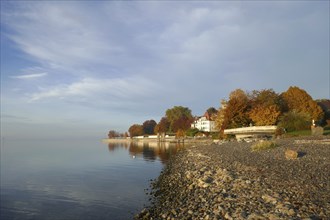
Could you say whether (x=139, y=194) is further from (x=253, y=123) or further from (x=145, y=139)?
(x=145, y=139)

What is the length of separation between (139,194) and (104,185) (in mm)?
5556

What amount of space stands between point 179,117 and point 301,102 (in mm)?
93671

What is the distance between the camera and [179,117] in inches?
6486

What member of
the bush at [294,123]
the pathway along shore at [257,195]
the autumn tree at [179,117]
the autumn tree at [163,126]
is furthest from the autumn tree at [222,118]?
the autumn tree at [163,126]

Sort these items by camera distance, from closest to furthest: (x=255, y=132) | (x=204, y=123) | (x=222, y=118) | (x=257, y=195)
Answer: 1. (x=257, y=195)
2. (x=255, y=132)
3. (x=222, y=118)
4. (x=204, y=123)

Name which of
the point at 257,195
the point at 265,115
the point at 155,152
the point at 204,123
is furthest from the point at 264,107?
the point at 204,123

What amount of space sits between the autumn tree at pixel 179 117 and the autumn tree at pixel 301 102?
254ft

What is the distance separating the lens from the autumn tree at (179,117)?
152 m

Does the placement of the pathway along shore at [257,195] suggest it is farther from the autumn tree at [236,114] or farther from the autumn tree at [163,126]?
the autumn tree at [163,126]

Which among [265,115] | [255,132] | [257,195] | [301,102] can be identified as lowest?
[257,195]

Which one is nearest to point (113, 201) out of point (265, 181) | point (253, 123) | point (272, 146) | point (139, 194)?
point (139, 194)

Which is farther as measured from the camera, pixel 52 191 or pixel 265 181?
pixel 52 191

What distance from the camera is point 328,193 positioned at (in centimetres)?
1129

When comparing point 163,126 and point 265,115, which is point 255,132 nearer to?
point 265,115
